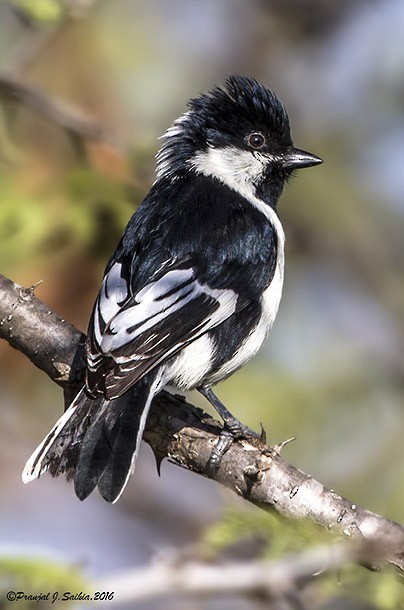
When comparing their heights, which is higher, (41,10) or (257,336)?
(41,10)

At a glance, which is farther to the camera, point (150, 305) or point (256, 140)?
point (256, 140)

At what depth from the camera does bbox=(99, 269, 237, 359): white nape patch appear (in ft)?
12.2

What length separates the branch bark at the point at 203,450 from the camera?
3123 mm

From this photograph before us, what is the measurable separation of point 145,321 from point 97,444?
0.51 m

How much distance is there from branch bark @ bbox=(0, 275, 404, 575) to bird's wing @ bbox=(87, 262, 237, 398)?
0.22 metres

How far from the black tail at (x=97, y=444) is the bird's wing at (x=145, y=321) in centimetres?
11

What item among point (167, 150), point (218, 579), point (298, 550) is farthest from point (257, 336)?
point (218, 579)

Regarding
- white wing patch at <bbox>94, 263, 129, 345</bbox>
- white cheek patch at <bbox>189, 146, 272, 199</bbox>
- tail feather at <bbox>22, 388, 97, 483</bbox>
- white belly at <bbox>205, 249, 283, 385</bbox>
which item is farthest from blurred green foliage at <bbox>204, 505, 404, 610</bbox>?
white cheek patch at <bbox>189, 146, 272, 199</bbox>

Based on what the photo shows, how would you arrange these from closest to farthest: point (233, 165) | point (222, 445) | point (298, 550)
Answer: point (298, 550)
point (222, 445)
point (233, 165)

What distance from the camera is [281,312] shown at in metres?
6.71

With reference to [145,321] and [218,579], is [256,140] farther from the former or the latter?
[218,579]

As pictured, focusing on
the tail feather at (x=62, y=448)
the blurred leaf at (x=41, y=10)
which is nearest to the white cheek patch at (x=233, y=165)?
the blurred leaf at (x=41, y=10)

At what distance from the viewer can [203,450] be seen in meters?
3.58

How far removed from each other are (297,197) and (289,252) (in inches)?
36.6
